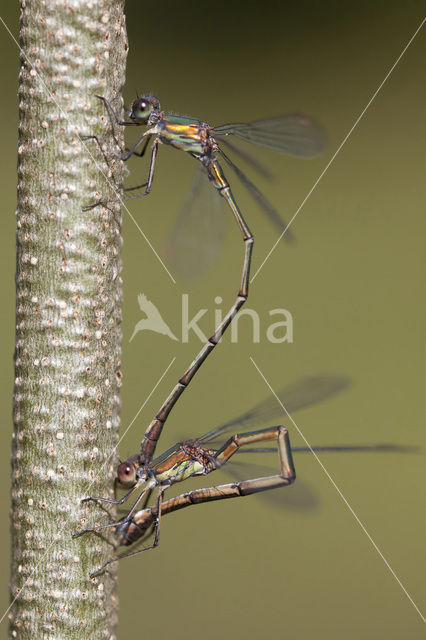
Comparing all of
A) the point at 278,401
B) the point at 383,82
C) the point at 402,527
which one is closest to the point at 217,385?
the point at 402,527

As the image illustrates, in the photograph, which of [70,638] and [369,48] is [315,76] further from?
[70,638]

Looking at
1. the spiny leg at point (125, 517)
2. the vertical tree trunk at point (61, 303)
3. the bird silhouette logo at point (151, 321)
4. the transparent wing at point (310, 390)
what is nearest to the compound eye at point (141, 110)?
the vertical tree trunk at point (61, 303)

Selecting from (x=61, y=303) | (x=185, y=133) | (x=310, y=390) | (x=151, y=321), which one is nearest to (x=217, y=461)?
(x=310, y=390)

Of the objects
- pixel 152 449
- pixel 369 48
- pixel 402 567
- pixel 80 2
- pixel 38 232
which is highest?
pixel 369 48

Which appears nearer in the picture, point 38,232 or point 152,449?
point 38,232

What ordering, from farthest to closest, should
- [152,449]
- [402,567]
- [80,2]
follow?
[402,567] < [152,449] < [80,2]

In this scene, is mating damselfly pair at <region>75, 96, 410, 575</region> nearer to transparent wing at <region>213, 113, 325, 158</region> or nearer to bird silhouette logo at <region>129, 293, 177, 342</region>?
transparent wing at <region>213, 113, 325, 158</region>

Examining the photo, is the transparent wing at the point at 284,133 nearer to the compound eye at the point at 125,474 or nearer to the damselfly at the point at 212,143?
the damselfly at the point at 212,143

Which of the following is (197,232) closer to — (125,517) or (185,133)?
(185,133)
